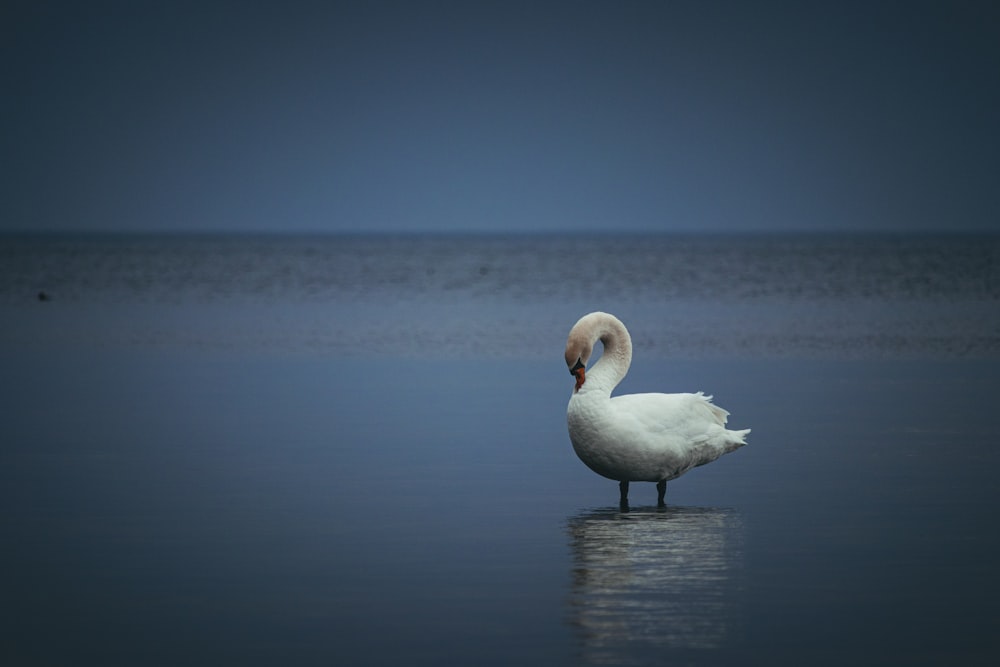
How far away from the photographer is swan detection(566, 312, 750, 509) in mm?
10844

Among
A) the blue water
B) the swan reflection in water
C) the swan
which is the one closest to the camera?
the swan reflection in water

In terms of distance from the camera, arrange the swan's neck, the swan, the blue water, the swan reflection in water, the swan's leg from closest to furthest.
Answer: the swan reflection in water < the blue water < the swan < the swan's leg < the swan's neck

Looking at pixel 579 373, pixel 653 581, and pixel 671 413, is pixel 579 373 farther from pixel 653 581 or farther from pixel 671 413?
pixel 653 581

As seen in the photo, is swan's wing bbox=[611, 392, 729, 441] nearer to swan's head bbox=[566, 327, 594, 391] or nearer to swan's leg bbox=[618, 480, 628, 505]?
swan's head bbox=[566, 327, 594, 391]

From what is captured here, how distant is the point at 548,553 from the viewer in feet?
30.4

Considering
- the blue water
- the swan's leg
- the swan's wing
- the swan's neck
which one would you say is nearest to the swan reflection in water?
the blue water

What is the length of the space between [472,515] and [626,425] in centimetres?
133

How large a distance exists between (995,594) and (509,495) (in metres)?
3.99

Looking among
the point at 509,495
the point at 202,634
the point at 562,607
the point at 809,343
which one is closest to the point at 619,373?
the point at 509,495

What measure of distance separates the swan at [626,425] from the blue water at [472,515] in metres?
0.31

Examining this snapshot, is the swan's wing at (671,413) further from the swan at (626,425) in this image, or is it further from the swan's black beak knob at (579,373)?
the swan's black beak knob at (579,373)

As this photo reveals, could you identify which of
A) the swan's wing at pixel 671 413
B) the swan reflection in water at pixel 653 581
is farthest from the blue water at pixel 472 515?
the swan's wing at pixel 671 413

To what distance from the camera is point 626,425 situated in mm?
10867

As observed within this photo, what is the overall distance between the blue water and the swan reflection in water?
27 millimetres
